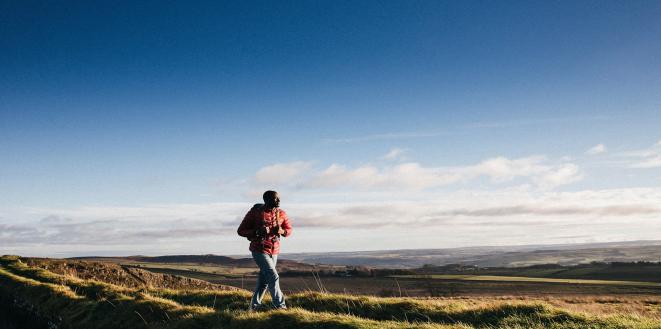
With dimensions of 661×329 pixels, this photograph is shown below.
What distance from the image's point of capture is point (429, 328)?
8562mm

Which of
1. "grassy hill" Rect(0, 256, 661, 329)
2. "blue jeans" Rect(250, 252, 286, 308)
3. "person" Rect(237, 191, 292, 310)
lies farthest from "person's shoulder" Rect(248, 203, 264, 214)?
"grassy hill" Rect(0, 256, 661, 329)

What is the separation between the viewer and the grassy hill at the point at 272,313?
9.66 metres

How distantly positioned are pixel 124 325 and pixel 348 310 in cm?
619

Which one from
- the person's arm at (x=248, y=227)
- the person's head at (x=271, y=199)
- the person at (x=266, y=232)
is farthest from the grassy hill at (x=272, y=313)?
the person's head at (x=271, y=199)

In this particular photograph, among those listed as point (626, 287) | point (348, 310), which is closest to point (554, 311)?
point (348, 310)

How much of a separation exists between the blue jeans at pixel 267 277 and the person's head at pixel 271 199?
45.9 inches

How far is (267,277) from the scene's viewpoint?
34.4ft

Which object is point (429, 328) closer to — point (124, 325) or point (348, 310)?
point (348, 310)

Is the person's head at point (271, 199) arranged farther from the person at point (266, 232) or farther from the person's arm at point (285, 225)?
the person's arm at point (285, 225)

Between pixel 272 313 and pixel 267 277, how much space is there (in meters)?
0.83

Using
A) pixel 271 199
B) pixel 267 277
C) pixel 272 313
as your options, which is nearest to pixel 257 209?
pixel 271 199

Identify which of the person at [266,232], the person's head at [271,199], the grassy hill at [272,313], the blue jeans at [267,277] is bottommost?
the grassy hill at [272,313]

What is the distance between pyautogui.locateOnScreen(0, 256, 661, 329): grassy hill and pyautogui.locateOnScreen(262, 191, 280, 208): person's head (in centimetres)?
245

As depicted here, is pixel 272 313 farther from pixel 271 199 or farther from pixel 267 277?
pixel 271 199
